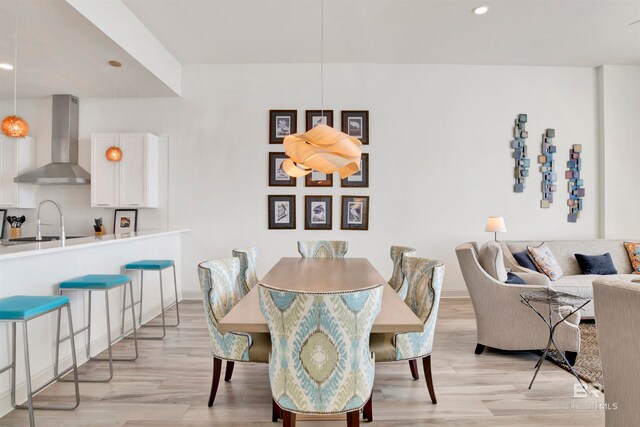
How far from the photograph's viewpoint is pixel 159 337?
3.53 meters

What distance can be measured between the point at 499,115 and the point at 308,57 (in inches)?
113

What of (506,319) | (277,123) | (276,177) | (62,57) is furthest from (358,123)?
(62,57)

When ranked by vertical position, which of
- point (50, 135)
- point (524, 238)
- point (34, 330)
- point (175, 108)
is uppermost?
point (175, 108)

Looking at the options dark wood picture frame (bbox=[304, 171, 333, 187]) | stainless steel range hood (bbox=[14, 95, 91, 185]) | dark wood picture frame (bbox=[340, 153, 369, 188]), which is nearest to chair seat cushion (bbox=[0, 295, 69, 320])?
stainless steel range hood (bbox=[14, 95, 91, 185])

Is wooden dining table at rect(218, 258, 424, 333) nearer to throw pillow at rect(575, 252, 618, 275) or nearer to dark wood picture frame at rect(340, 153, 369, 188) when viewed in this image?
dark wood picture frame at rect(340, 153, 369, 188)

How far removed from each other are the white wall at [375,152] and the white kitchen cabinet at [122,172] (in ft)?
1.22

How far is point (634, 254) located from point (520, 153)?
187cm

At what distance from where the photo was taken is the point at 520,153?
16.7 feet

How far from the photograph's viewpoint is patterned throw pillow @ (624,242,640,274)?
439 centimetres

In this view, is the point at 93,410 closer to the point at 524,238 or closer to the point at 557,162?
the point at 524,238

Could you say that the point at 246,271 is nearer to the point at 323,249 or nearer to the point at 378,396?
the point at 323,249

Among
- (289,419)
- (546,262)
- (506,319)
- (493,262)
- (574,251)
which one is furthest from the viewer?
(574,251)

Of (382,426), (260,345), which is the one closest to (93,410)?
(260,345)

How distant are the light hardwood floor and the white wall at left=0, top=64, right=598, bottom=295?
2.11 metres
